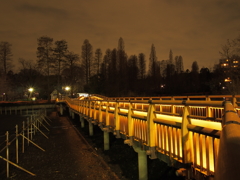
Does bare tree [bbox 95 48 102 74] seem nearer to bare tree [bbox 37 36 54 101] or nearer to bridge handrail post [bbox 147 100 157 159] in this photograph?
bare tree [bbox 37 36 54 101]

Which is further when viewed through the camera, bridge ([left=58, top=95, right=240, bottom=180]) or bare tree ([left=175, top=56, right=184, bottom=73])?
bare tree ([left=175, top=56, right=184, bottom=73])

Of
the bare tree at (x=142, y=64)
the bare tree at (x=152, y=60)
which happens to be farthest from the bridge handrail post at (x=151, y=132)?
the bare tree at (x=142, y=64)

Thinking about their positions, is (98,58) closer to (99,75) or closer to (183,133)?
(99,75)

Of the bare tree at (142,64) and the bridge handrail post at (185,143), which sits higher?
the bare tree at (142,64)

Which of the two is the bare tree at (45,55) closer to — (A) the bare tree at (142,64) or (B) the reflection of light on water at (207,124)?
(A) the bare tree at (142,64)

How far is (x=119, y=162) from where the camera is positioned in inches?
415

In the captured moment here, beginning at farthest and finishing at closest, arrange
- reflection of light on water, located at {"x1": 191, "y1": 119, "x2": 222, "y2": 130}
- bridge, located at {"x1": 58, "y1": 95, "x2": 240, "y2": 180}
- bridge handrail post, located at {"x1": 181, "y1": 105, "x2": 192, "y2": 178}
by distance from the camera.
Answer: bridge handrail post, located at {"x1": 181, "y1": 105, "x2": 192, "y2": 178}, reflection of light on water, located at {"x1": 191, "y1": 119, "x2": 222, "y2": 130}, bridge, located at {"x1": 58, "y1": 95, "x2": 240, "y2": 180}

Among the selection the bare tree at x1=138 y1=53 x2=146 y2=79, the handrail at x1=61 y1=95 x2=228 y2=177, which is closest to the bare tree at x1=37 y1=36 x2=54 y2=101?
the bare tree at x1=138 y1=53 x2=146 y2=79

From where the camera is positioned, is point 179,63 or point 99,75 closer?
point 99,75

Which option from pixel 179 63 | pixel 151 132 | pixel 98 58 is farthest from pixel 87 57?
pixel 151 132

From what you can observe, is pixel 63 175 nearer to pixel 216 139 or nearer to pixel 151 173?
pixel 151 173

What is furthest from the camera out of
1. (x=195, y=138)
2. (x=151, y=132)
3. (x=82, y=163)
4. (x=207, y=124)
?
(x=82, y=163)

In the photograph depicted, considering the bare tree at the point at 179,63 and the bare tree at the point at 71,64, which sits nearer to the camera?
the bare tree at the point at 71,64

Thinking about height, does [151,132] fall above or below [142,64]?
below
